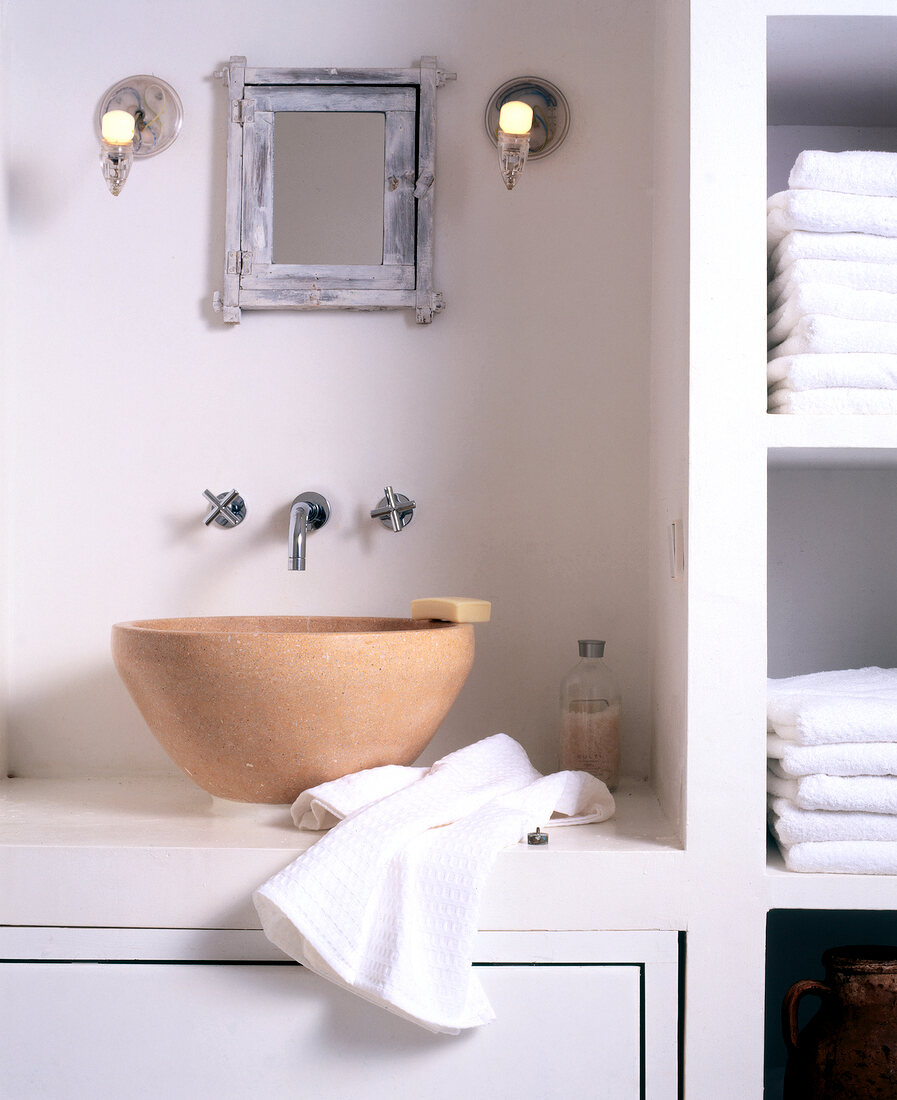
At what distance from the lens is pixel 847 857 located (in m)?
0.94

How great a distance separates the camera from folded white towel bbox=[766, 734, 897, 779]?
935mm

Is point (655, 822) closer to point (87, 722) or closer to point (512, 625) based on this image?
point (512, 625)

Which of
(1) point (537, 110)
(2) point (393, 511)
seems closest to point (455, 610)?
(2) point (393, 511)

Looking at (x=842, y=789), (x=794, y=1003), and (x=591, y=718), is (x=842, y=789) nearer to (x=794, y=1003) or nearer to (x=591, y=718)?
(x=794, y=1003)

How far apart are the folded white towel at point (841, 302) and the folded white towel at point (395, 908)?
1.98 feet

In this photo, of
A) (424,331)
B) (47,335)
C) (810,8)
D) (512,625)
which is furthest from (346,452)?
(810,8)

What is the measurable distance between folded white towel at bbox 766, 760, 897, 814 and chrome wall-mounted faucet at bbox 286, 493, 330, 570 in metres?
0.69

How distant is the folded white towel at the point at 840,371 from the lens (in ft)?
3.13

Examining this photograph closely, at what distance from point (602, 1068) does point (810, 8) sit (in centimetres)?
109

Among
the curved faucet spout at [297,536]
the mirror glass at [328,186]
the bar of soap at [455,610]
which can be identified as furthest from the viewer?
the mirror glass at [328,186]

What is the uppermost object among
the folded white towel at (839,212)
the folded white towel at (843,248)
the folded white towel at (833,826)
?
the folded white towel at (839,212)

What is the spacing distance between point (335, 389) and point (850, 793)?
2.87 feet

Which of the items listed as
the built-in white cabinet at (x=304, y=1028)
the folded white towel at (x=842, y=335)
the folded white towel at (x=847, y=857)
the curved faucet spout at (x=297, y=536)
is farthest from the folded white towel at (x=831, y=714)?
the curved faucet spout at (x=297, y=536)

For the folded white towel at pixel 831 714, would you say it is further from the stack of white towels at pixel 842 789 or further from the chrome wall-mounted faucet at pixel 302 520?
the chrome wall-mounted faucet at pixel 302 520
